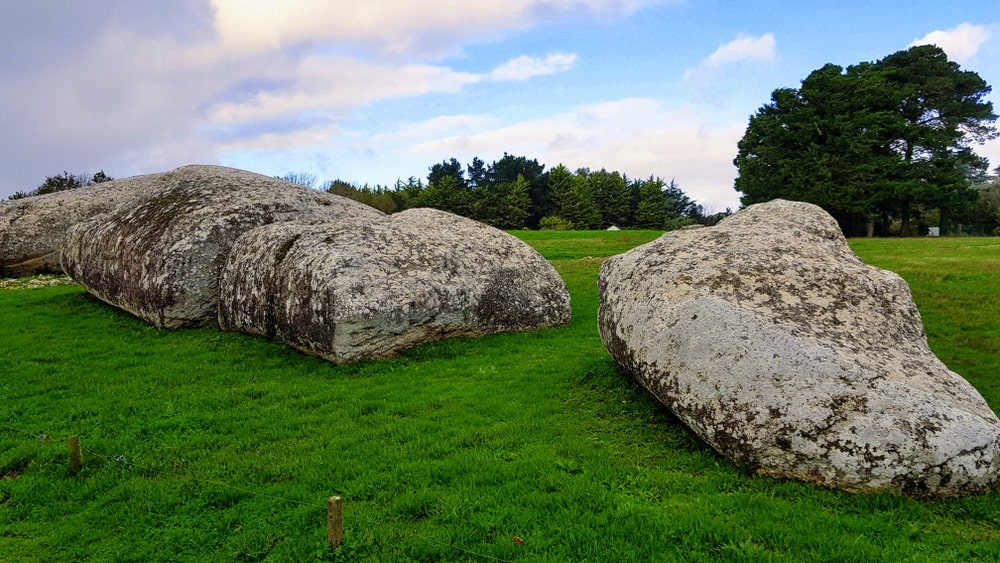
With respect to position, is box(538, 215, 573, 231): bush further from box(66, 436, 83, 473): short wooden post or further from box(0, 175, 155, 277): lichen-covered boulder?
box(66, 436, 83, 473): short wooden post

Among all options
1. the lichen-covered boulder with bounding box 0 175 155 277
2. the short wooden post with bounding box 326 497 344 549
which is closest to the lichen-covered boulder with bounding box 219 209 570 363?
the short wooden post with bounding box 326 497 344 549

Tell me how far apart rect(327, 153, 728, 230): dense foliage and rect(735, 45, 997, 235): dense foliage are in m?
21.1

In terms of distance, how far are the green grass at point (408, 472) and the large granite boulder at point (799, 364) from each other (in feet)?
1.07

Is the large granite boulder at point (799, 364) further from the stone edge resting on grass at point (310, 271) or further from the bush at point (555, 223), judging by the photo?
the bush at point (555, 223)

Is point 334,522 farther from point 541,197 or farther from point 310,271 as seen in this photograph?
point 541,197

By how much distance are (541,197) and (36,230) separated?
66.7m

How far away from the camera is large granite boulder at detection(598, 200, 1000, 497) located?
20.2 feet

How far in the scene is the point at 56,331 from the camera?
50.7 ft

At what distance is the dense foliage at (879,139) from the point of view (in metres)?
51.8

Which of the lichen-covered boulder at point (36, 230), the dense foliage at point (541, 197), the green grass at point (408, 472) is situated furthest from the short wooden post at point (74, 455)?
the dense foliage at point (541, 197)

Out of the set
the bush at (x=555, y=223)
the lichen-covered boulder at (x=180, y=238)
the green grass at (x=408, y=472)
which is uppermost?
the bush at (x=555, y=223)

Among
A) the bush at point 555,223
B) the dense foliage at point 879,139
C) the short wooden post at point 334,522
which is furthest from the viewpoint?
the bush at point 555,223

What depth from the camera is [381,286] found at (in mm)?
12031

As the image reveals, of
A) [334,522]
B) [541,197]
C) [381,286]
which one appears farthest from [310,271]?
[541,197]
